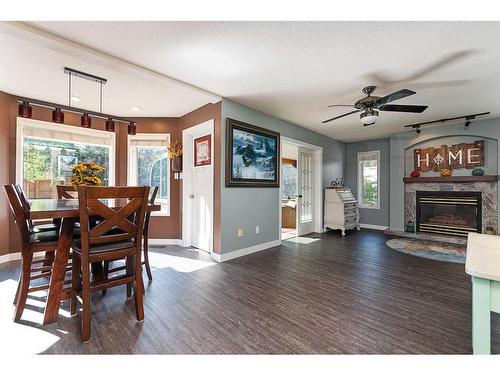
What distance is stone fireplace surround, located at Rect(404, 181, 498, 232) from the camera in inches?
178

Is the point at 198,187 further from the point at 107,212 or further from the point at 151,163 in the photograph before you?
the point at 107,212

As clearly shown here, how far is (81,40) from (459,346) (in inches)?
149

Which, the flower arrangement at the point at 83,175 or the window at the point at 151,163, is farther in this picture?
the window at the point at 151,163

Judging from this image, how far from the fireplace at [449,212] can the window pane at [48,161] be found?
22.9 ft

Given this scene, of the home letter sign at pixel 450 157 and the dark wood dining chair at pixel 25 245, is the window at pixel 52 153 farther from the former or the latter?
the home letter sign at pixel 450 157

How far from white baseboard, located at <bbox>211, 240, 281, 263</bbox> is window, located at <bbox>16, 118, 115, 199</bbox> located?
262 centimetres

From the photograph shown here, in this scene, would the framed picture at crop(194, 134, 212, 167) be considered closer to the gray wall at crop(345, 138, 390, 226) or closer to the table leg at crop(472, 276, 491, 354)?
the table leg at crop(472, 276, 491, 354)

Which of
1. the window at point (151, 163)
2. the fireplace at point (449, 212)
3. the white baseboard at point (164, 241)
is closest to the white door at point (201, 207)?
the white baseboard at point (164, 241)

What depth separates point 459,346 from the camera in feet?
5.19

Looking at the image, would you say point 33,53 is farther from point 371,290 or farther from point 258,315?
point 371,290

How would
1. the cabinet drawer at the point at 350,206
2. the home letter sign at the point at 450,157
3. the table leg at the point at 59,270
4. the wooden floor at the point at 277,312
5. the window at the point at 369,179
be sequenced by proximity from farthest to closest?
the window at the point at 369,179 → the cabinet drawer at the point at 350,206 → the home letter sign at the point at 450,157 → the table leg at the point at 59,270 → the wooden floor at the point at 277,312

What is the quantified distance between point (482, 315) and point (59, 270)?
274cm

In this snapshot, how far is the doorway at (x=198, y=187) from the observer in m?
3.89

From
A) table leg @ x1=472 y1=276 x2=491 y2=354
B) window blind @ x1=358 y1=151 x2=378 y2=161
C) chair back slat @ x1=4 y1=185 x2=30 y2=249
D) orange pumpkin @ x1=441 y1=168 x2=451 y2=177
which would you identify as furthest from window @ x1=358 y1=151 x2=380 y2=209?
chair back slat @ x1=4 y1=185 x2=30 y2=249
